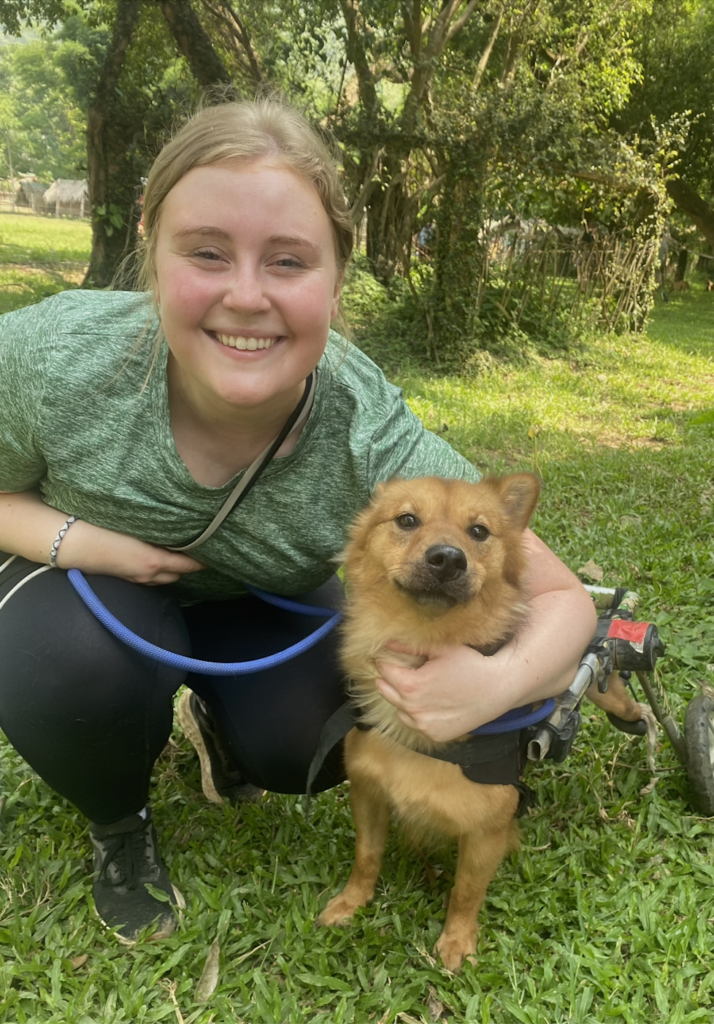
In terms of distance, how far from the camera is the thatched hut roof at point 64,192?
1195 centimetres

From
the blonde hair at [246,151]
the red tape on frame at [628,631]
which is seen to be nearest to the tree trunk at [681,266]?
the red tape on frame at [628,631]

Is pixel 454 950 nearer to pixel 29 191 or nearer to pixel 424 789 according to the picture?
pixel 424 789

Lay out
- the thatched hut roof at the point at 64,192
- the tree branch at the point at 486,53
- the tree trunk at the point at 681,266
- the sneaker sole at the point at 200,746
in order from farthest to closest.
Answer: the tree trunk at the point at 681,266 → the thatched hut roof at the point at 64,192 → the tree branch at the point at 486,53 → the sneaker sole at the point at 200,746

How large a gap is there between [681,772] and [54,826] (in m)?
2.09

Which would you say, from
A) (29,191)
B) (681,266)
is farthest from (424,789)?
(681,266)

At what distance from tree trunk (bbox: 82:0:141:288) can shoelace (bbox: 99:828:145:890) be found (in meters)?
7.89

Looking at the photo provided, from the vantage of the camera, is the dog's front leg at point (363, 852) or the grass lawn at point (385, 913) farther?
the dog's front leg at point (363, 852)

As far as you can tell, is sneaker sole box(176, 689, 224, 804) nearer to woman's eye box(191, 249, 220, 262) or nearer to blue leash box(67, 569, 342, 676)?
blue leash box(67, 569, 342, 676)

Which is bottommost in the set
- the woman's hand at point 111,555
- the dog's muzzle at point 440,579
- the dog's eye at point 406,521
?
the woman's hand at point 111,555

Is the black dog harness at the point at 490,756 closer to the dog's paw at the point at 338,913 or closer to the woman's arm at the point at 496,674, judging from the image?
the woman's arm at the point at 496,674

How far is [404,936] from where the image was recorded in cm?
200

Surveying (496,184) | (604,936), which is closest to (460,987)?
(604,936)

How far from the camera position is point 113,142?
857 centimetres

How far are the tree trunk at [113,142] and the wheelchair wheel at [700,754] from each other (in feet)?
26.8
